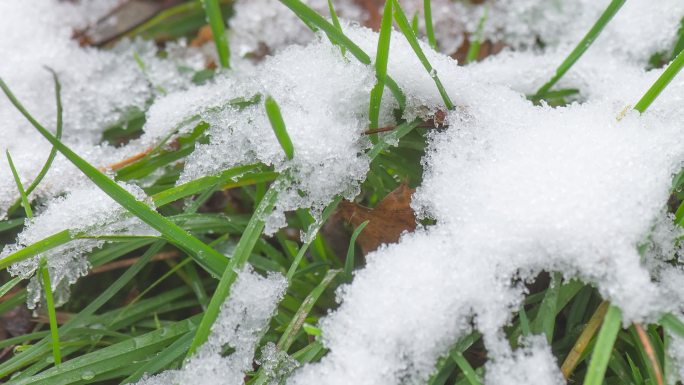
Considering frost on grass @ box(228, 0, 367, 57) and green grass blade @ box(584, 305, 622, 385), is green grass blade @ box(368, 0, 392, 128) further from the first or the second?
Answer: frost on grass @ box(228, 0, 367, 57)

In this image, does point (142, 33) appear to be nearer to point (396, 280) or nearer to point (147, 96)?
point (147, 96)

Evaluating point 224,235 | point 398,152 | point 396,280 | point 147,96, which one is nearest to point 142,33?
point 147,96

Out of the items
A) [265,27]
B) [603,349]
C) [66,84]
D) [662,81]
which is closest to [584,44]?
[662,81]

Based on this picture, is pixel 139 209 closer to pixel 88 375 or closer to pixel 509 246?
pixel 88 375

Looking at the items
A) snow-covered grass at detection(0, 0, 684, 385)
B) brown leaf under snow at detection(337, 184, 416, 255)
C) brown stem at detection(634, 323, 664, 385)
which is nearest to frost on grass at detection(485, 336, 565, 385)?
snow-covered grass at detection(0, 0, 684, 385)

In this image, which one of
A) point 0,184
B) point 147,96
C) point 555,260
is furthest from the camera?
point 147,96

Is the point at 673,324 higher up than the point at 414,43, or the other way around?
the point at 414,43
